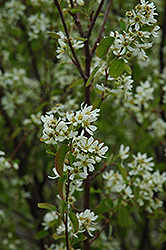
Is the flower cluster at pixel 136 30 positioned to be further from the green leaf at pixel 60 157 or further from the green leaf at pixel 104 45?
the green leaf at pixel 60 157

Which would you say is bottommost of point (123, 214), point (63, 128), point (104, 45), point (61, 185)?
point (123, 214)

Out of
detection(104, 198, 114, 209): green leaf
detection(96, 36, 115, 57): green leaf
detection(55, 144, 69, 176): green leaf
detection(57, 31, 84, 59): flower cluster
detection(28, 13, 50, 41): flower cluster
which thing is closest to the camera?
detection(55, 144, 69, 176): green leaf

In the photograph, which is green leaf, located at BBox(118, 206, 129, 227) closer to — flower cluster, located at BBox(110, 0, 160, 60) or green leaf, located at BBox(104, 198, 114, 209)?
green leaf, located at BBox(104, 198, 114, 209)

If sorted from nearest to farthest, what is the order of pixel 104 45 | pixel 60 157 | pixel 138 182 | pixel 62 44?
pixel 60 157, pixel 104 45, pixel 62 44, pixel 138 182

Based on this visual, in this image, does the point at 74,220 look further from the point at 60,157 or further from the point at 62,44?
the point at 62,44

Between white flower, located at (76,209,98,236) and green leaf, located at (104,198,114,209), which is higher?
white flower, located at (76,209,98,236)

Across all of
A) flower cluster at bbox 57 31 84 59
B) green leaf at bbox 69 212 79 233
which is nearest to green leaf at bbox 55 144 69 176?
green leaf at bbox 69 212 79 233

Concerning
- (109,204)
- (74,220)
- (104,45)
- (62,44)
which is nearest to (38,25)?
(62,44)

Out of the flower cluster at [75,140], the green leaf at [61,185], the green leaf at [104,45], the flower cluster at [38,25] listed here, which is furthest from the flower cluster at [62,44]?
the flower cluster at [38,25]

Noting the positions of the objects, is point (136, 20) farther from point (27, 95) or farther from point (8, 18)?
point (27, 95)
